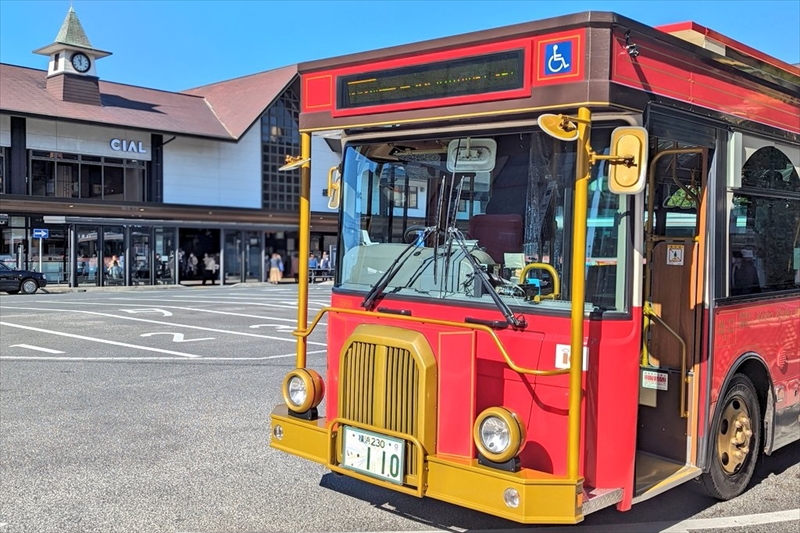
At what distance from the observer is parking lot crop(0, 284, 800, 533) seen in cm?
489

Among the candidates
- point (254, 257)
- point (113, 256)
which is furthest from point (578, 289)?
point (254, 257)

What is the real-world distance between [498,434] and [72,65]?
113 ft

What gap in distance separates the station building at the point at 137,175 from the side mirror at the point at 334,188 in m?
22.6

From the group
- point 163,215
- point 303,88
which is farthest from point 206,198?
point 303,88

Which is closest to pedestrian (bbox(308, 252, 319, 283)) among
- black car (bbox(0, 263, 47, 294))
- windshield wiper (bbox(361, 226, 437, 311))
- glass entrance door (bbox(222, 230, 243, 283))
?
windshield wiper (bbox(361, 226, 437, 311))

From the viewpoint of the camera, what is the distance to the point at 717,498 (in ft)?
17.1

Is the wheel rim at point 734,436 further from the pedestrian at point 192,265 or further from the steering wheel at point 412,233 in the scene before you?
the pedestrian at point 192,265

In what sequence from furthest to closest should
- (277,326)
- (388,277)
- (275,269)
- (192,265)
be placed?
(275,269) → (192,265) → (277,326) → (388,277)

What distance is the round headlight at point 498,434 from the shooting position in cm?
374

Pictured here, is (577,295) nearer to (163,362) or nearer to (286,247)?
(163,362)

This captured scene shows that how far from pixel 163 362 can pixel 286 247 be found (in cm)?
2951

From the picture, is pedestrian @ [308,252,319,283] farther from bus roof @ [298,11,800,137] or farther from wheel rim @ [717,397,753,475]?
wheel rim @ [717,397,753,475]

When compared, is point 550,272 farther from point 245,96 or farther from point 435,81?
point 245,96

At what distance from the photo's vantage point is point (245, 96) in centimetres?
4034
